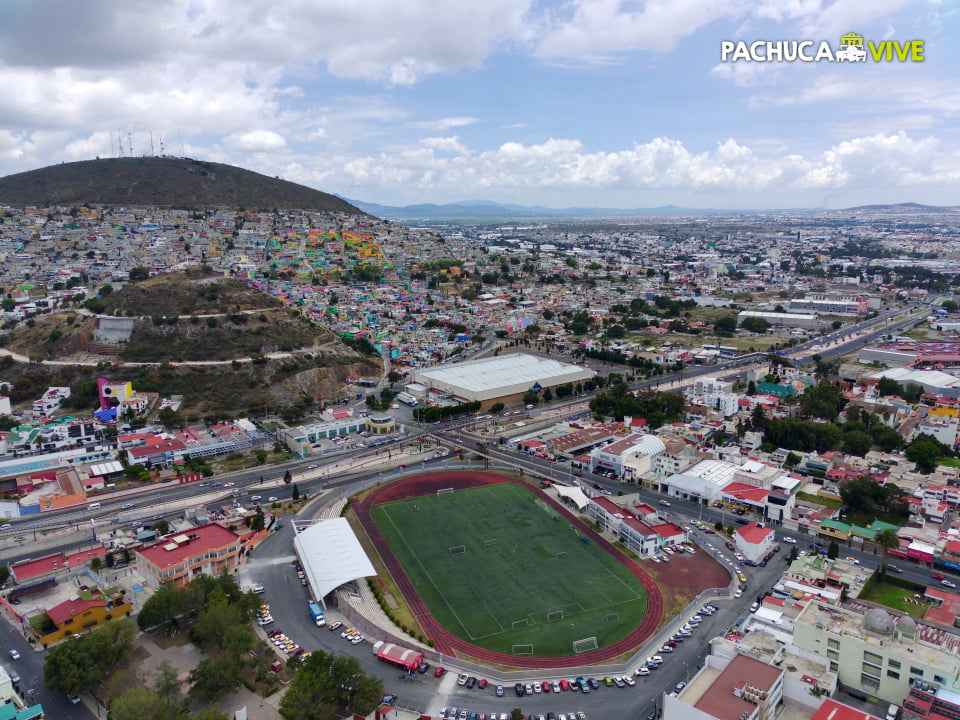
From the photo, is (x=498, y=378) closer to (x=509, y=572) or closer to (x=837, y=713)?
(x=509, y=572)

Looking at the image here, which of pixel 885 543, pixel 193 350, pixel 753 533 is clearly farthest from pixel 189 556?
pixel 193 350

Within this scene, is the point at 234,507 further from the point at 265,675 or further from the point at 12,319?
the point at 12,319

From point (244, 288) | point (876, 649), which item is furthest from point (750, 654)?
point (244, 288)

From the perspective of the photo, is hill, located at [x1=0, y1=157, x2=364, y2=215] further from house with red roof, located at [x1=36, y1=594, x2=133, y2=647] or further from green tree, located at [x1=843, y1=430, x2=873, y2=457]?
green tree, located at [x1=843, y1=430, x2=873, y2=457]

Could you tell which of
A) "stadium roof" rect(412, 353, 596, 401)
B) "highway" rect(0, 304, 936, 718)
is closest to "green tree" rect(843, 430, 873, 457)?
"highway" rect(0, 304, 936, 718)

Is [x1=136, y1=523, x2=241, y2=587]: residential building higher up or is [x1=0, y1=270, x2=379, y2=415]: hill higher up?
[x1=0, y1=270, x2=379, y2=415]: hill

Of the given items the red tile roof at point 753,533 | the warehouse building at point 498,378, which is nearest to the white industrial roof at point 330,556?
the red tile roof at point 753,533

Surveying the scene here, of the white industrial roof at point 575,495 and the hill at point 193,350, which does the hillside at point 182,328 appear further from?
the white industrial roof at point 575,495
